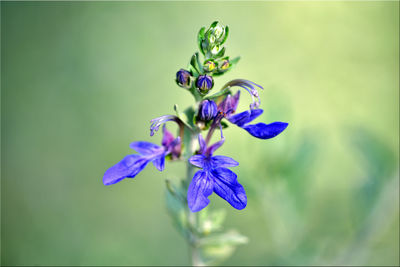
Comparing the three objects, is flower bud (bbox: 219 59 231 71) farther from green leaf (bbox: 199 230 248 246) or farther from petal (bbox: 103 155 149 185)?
green leaf (bbox: 199 230 248 246)

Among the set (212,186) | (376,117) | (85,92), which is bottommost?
(212,186)

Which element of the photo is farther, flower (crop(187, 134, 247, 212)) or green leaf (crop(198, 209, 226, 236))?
green leaf (crop(198, 209, 226, 236))

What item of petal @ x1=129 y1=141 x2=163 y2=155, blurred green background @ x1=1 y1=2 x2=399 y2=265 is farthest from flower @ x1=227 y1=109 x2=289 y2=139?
blurred green background @ x1=1 y1=2 x2=399 y2=265

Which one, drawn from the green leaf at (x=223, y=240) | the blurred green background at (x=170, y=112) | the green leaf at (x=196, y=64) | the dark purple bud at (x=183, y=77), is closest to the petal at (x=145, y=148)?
the dark purple bud at (x=183, y=77)

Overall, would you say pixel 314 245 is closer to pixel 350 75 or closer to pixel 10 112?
pixel 350 75

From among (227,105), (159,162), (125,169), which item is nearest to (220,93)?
(227,105)

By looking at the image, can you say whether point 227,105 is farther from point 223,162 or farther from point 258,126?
point 223,162

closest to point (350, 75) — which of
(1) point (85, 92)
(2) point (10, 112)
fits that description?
(1) point (85, 92)
